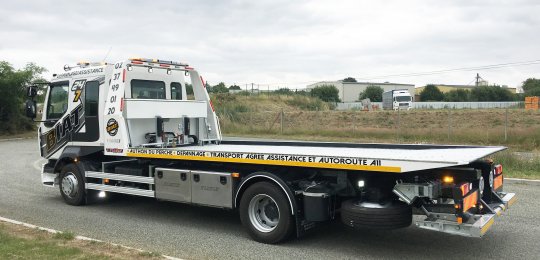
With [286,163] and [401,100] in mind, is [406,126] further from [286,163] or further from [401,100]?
[286,163]

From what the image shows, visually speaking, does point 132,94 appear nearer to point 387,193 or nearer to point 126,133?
point 126,133

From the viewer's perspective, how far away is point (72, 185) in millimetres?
9250

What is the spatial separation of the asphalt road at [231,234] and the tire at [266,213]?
0.17 m

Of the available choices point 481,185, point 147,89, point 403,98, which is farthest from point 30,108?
point 403,98

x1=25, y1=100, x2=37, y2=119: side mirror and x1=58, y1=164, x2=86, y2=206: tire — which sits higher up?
x1=25, y1=100, x2=37, y2=119: side mirror

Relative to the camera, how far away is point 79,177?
30.0 feet

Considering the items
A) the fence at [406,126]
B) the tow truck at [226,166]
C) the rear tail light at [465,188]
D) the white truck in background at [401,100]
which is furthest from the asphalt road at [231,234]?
the white truck in background at [401,100]

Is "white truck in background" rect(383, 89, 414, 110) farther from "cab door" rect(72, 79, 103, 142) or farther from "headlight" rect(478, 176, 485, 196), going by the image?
"headlight" rect(478, 176, 485, 196)

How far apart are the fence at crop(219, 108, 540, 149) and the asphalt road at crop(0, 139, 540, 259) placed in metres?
14.0


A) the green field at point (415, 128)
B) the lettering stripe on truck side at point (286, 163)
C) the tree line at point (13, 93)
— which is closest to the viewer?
the lettering stripe on truck side at point (286, 163)

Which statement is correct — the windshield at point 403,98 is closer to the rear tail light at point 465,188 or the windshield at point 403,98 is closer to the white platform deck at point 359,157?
the white platform deck at point 359,157

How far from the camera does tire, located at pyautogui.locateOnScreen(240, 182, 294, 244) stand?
246 inches

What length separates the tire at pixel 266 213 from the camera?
6.24 metres

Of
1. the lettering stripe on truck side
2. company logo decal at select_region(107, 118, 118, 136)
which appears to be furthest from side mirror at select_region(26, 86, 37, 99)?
the lettering stripe on truck side
